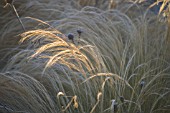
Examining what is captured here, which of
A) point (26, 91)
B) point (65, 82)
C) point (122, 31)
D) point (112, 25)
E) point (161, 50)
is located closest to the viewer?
point (26, 91)

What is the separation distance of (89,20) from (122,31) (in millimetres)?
334

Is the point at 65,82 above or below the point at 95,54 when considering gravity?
below

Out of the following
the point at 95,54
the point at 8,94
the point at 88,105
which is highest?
the point at 95,54

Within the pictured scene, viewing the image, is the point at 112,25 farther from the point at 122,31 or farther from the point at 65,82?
the point at 65,82

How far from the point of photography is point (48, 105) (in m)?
2.38

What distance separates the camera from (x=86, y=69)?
2.69 meters

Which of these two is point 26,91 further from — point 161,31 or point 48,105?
point 161,31

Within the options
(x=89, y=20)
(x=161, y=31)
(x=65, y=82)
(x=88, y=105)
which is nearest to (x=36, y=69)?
(x=65, y=82)

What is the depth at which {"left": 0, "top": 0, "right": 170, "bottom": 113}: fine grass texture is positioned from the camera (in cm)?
228

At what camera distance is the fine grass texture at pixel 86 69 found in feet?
7.47

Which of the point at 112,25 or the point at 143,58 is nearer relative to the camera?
the point at 143,58

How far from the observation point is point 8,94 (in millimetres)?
2406

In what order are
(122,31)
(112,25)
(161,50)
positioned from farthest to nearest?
(122,31) < (112,25) < (161,50)

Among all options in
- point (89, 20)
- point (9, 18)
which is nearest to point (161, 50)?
point (89, 20)
